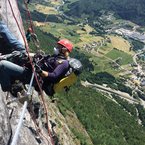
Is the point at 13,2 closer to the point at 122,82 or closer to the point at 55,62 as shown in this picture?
the point at 55,62

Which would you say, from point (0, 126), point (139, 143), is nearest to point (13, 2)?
point (0, 126)

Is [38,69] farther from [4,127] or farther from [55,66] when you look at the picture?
[4,127]

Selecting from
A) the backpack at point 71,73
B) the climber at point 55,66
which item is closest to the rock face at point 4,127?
the climber at point 55,66

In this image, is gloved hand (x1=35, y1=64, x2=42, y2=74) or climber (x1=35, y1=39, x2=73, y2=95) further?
climber (x1=35, y1=39, x2=73, y2=95)

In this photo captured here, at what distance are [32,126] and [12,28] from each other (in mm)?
5674

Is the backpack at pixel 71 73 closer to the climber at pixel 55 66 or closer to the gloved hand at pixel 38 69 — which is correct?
the climber at pixel 55 66

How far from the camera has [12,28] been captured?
16.8 m

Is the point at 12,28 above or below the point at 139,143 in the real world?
above

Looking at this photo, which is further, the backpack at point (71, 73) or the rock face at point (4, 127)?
the backpack at point (71, 73)

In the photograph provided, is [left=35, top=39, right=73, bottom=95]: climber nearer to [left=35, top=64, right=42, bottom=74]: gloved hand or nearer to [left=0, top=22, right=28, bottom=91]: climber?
[left=35, top=64, right=42, bottom=74]: gloved hand

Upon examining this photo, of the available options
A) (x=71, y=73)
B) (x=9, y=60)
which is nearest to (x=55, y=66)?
(x=71, y=73)

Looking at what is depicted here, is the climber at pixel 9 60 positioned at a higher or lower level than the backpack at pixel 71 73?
higher

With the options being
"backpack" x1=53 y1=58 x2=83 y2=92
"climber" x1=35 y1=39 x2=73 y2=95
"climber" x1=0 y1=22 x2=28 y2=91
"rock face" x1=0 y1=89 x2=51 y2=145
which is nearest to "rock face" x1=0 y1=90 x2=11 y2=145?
"rock face" x1=0 y1=89 x2=51 y2=145

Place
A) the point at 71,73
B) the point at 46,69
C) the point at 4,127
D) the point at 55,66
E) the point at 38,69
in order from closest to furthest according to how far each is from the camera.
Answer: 1. the point at 4,127
2. the point at 38,69
3. the point at 71,73
4. the point at 55,66
5. the point at 46,69
